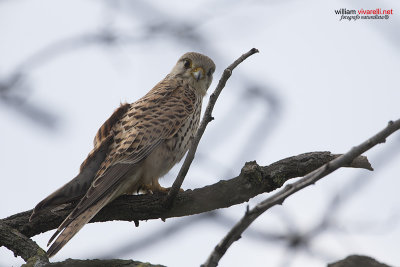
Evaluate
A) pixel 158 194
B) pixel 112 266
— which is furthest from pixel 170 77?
pixel 112 266

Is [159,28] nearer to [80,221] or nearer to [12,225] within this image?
[80,221]

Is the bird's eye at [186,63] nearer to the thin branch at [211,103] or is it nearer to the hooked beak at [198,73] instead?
the hooked beak at [198,73]

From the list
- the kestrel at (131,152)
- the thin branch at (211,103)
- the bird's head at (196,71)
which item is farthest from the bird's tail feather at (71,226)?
the bird's head at (196,71)

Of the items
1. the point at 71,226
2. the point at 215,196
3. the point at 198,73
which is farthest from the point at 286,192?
the point at 198,73

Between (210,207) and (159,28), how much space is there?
1.58m

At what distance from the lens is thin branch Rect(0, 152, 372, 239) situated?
400 centimetres

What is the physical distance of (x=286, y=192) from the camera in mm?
2412

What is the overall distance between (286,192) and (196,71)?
12.2ft

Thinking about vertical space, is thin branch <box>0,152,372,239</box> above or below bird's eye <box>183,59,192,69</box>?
below

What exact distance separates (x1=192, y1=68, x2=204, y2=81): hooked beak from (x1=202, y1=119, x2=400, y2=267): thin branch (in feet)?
11.6

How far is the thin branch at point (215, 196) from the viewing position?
4004mm

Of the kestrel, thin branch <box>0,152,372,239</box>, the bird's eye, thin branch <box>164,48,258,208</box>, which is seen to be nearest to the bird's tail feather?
the kestrel

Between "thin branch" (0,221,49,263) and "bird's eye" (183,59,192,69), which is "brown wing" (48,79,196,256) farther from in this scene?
"bird's eye" (183,59,192,69)

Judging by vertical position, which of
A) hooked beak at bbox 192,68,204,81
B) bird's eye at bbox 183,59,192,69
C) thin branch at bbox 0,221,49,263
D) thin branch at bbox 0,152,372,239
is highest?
bird's eye at bbox 183,59,192,69
